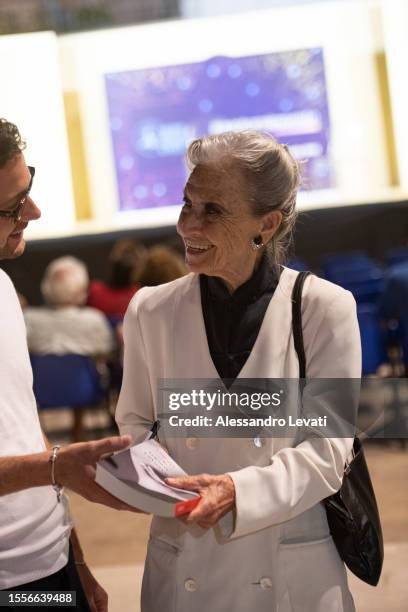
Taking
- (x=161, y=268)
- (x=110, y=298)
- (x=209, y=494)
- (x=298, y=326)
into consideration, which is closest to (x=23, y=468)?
(x=209, y=494)

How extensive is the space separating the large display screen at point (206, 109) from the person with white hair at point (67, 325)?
3.02 meters

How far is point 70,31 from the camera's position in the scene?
1016 centimetres

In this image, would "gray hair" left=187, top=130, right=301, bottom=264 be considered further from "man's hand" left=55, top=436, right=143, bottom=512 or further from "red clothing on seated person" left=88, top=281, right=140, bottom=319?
"red clothing on seated person" left=88, top=281, right=140, bottom=319

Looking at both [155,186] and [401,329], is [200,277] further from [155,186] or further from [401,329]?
[155,186]

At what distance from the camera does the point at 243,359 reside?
70.8 inches

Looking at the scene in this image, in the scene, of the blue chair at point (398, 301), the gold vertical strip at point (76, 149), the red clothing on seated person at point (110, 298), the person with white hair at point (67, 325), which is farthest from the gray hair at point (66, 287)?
the gold vertical strip at point (76, 149)

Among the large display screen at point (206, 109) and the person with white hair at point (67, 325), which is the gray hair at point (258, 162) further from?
the large display screen at point (206, 109)

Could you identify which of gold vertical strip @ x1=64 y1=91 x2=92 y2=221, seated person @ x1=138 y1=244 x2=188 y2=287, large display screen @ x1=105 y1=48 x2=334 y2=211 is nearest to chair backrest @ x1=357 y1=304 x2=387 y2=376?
seated person @ x1=138 y1=244 x2=188 y2=287

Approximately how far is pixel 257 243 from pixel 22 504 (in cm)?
65

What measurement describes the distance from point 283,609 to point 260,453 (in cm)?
29

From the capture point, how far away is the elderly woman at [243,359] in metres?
1.75

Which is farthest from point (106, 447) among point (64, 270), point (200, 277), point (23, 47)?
point (23, 47)

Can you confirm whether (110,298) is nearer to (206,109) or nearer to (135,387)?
(206,109)

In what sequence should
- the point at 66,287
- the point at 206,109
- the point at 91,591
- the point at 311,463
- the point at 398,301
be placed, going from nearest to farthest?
the point at 311,463
the point at 91,591
the point at 398,301
the point at 66,287
the point at 206,109
